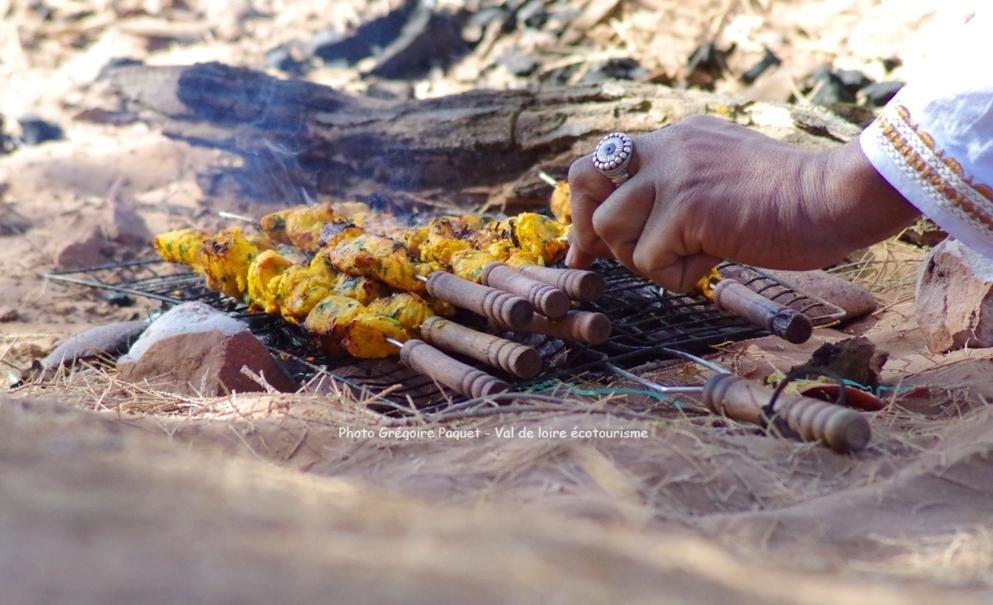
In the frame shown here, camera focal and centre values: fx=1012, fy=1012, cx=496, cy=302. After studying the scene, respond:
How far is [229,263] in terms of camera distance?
180 inches

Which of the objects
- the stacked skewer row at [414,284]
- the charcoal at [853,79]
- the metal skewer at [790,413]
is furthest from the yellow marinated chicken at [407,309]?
Result: the charcoal at [853,79]

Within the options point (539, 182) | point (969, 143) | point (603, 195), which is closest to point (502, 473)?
point (603, 195)

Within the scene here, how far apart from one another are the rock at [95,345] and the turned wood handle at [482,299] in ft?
4.55

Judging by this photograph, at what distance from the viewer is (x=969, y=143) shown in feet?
8.45

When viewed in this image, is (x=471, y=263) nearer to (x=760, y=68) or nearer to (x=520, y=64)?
(x=760, y=68)

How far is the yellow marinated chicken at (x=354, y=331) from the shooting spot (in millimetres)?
3764

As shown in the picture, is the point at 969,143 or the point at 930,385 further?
the point at 930,385

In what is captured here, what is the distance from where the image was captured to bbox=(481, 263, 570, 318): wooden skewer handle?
10.8 ft

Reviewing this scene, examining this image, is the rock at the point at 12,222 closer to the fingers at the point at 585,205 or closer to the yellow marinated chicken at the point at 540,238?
the yellow marinated chicken at the point at 540,238

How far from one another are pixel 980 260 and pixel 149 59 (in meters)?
10.4

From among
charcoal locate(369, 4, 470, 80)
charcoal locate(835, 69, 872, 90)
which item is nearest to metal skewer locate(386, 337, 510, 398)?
charcoal locate(835, 69, 872, 90)

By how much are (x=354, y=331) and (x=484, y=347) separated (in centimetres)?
62

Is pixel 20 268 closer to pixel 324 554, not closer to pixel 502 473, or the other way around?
pixel 502 473

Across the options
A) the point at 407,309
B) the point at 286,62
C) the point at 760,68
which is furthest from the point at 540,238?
the point at 286,62
